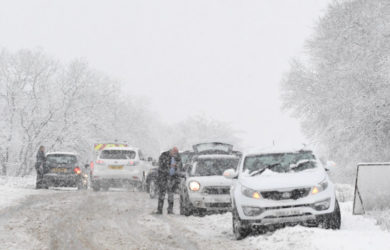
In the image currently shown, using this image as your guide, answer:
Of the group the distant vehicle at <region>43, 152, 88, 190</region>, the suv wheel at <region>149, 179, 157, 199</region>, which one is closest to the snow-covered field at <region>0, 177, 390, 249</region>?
the suv wheel at <region>149, 179, 157, 199</region>

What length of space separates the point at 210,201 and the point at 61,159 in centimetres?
1231

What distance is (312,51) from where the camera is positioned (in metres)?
32.0

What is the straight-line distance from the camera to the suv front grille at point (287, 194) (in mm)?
9242

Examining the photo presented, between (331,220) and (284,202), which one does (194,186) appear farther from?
(331,220)

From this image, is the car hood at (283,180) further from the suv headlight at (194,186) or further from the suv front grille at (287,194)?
the suv headlight at (194,186)

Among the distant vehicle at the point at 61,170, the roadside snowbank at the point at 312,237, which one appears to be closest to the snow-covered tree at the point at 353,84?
the distant vehicle at the point at 61,170

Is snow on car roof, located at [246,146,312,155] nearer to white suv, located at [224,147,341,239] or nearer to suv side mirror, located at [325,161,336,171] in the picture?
suv side mirror, located at [325,161,336,171]

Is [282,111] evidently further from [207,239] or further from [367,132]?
[207,239]

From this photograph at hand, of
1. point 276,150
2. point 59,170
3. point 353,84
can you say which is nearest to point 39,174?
point 59,170

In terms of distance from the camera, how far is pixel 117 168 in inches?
918

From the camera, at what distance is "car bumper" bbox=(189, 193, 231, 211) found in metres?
13.5

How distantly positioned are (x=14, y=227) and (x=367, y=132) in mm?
17372

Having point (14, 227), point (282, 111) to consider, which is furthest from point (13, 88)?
point (14, 227)

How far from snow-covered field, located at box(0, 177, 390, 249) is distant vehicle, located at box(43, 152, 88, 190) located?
29.6 ft
